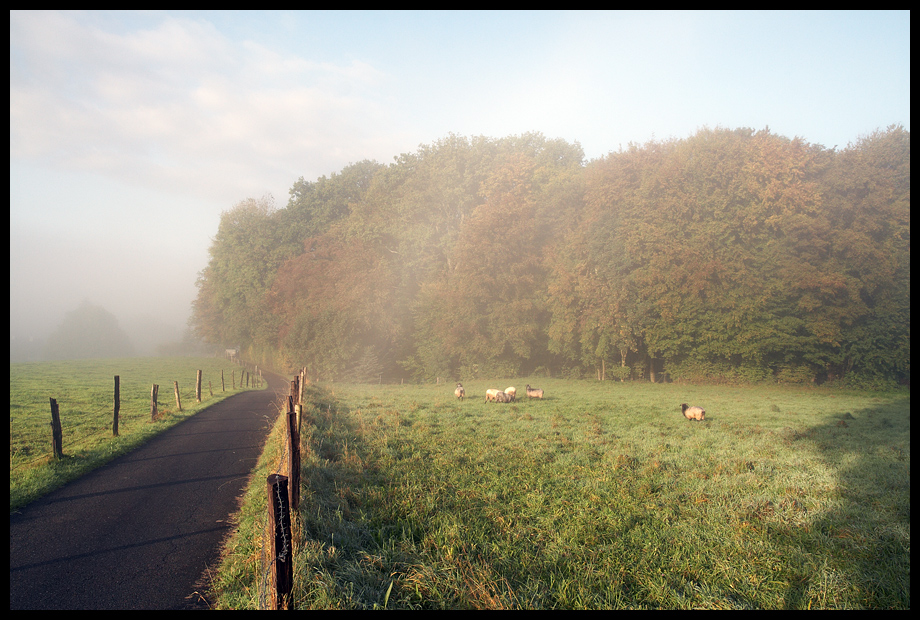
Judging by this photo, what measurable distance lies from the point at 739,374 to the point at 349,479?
32.1 m

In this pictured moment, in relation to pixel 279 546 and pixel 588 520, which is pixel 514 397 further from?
pixel 279 546

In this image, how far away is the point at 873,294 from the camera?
29297 millimetres

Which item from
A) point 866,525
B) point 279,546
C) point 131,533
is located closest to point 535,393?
point 866,525

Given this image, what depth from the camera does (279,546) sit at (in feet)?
11.8

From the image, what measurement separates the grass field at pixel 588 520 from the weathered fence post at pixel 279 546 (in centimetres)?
81

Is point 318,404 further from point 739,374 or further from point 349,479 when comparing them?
point 739,374

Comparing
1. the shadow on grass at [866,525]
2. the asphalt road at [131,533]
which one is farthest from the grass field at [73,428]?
the shadow on grass at [866,525]

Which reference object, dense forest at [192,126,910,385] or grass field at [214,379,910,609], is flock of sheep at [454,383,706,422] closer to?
grass field at [214,379,910,609]

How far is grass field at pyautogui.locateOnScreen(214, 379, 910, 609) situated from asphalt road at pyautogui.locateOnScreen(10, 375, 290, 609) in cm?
52

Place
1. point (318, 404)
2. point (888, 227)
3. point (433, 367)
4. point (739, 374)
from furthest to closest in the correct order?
point (433, 367) → point (739, 374) → point (888, 227) → point (318, 404)

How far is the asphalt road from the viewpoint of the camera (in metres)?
4.77

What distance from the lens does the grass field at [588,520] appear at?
4914 millimetres

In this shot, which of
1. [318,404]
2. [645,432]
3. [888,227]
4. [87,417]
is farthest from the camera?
[888,227]
